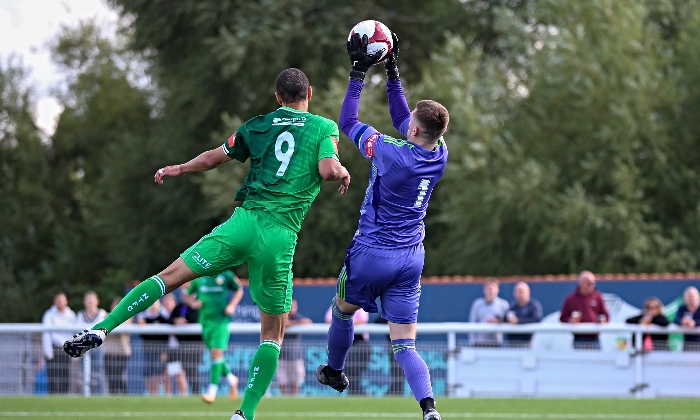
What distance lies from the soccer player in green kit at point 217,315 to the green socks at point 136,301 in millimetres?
6285

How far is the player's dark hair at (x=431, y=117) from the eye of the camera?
7633 millimetres

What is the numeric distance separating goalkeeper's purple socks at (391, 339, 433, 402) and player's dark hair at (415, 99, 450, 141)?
154 cm

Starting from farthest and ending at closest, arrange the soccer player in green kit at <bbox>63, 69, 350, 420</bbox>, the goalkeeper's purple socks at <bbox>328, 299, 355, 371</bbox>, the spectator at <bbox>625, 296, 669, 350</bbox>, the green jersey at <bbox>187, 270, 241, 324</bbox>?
the spectator at <bbox>625, 296, 669, 350</bbox> → the green jersey at <bbox>187, 270, 241, 324</bbox> → the goalkeeper's purple socks at <bbox>328, 299, 355, 371</bbox> → the soccer player in green kit at <bbox>63, 69, 350, 420</bbox>

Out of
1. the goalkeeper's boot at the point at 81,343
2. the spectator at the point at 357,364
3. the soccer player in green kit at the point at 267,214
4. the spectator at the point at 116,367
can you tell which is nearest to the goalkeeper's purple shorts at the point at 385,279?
the soccer player in green kit at the point at 267,214

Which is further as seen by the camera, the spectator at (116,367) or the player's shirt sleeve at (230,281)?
the spectator at (116,367)

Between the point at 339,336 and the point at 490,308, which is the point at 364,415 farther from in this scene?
the point at 490,308

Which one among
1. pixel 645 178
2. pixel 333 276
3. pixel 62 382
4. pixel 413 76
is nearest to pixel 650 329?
pixel 62 382

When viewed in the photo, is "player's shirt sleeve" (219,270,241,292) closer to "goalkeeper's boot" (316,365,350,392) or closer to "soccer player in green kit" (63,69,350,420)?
"goalkeeper's boot" (316,365,350,392)

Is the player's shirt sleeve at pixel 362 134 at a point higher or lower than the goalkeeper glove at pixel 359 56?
lower

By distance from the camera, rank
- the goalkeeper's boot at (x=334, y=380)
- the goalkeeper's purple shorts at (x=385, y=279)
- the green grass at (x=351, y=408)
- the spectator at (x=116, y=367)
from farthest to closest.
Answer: the spectator at (x=116, y=367), the green grass at (x=351, y=408), the goalkeeper's boot at (x=334, y=380), the goalkeeper's purple shorts at (x=385, y=279)

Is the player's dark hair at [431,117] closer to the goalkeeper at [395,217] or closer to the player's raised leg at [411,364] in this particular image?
the goalkeeper at [395,217]

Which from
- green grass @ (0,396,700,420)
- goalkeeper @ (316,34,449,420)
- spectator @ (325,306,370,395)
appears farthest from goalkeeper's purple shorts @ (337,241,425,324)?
spectator @ (325,306,370,395)

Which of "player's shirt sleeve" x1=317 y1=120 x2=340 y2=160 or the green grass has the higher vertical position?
"player's shirt sleeve" x1=317 y1=120 x2=340 y2=160

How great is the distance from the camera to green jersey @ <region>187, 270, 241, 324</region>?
14.4 metres
